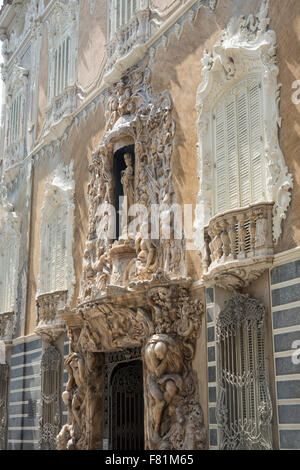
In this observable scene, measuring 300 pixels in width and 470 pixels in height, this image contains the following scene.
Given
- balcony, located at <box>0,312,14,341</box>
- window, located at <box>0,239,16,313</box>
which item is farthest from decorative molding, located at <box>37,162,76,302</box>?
window, located at <box>0,239,16,313</box>

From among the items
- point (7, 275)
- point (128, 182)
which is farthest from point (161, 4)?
point (7, 275)

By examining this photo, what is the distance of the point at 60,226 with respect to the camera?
20016mm

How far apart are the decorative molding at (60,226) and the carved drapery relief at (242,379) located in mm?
6593

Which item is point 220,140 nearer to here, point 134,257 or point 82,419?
point 134,257

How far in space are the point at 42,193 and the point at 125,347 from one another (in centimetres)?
707

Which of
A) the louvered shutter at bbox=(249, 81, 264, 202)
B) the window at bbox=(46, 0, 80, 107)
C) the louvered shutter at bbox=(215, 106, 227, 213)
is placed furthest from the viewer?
the window at bbox=(46, 0, 80, 107)

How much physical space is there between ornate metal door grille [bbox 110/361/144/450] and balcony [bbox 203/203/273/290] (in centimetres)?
490

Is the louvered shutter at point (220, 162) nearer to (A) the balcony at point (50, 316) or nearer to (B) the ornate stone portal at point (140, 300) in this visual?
(B) the ornate stone portal at point (140, 300)

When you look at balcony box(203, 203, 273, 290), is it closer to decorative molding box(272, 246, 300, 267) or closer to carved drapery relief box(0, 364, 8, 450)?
decorative molding box(272, 246, 300, 267)

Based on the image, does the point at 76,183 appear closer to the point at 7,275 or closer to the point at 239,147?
the point at 7,275

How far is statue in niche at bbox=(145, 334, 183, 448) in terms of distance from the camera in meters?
13.6

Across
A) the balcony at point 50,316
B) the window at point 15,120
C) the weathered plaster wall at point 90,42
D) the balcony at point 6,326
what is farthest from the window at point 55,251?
the window at point 15,120

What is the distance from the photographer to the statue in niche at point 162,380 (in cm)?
1365

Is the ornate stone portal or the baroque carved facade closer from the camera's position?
the baroque carved facade
